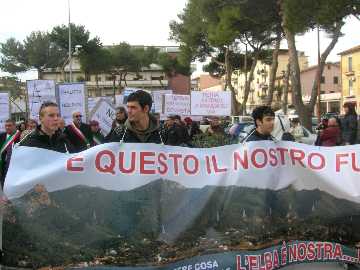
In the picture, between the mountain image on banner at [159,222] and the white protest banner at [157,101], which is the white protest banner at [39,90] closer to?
the white protest banner at [157,101]

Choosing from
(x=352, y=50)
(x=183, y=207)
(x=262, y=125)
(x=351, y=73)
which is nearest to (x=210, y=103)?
(x=262, y=125)

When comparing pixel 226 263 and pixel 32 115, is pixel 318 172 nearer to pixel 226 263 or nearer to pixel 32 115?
pixel 226 263

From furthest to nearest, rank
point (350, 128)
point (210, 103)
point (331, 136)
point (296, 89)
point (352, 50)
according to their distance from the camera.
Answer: point (352, 50) → point (296, 89) → point (210, 103) → point (350, 128) → point (331, 136)

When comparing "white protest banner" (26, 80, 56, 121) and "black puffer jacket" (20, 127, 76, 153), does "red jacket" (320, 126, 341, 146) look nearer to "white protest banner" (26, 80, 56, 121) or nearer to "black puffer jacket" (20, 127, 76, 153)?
"white protest banner" (26, 80, 56, 121)

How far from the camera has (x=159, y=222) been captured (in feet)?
12.7

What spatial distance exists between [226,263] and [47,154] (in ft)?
4.40

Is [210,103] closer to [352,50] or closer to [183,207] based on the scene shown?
[183,207]

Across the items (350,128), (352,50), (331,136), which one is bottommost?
(331,136)

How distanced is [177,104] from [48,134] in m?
14.6

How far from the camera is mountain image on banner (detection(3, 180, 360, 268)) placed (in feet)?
12.0

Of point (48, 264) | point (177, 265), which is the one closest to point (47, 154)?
point (48, 264)

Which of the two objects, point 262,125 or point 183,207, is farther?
point 262,125

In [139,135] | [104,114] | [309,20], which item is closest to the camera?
[139,135]

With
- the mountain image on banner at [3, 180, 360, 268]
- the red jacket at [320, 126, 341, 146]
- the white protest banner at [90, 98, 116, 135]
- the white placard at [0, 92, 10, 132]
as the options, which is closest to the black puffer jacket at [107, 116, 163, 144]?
the mountain image on banner at [3, 180, 360, 268]
